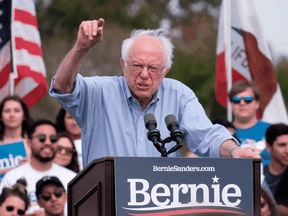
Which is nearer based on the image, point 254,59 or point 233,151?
point 233,151

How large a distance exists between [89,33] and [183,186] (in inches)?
39.3

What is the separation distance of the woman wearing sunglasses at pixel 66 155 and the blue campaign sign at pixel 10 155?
0.44 metres

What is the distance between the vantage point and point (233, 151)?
238cm

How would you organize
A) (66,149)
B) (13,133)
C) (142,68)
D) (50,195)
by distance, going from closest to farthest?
1. (142,68)
2. (50,195)
3. (66,149)
4. (13,133)

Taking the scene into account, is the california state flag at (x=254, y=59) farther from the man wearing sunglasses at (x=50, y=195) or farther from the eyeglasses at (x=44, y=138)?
the man wearing sunglasses at (x=50, y=195)

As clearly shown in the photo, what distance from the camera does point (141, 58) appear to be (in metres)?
2.74

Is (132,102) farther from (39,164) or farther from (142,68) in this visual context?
(39,164)

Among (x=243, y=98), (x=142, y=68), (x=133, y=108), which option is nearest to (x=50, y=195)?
(x=133, y=108)

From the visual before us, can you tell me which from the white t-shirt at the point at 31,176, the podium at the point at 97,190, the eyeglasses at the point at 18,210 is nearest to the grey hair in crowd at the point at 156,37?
the podium at the point at 97,190

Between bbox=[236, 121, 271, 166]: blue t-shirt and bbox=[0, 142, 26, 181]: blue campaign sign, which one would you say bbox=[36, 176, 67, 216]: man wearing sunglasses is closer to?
bbox=[0, 142, 26, 181]: blue campaign sign

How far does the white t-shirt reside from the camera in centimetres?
480

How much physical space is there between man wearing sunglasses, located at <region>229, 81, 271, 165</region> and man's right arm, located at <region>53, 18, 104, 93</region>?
336 centimetres

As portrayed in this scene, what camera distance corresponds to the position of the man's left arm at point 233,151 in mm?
2225

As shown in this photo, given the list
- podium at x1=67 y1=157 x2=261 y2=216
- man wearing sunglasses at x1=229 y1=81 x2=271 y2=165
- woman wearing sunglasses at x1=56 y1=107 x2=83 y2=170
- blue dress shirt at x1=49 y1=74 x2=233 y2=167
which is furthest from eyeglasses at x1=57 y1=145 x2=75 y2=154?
podium at x1=67 y1=157 x2=261 y2=216
